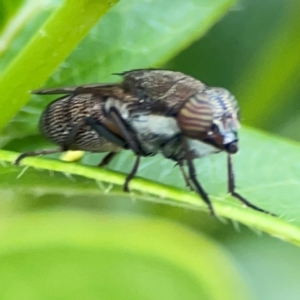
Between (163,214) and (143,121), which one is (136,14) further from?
(163,214)

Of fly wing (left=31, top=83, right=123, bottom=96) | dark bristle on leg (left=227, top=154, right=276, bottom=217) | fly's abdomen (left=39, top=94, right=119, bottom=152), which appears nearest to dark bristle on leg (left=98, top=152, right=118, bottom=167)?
fly's abdomen (left=39, top=94, right=119, bottom=152)

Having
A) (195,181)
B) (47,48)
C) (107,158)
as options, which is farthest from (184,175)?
(47,48)

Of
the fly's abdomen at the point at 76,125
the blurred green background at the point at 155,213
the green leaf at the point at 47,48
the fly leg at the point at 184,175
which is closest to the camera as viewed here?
the green leaf at the point at 47,48

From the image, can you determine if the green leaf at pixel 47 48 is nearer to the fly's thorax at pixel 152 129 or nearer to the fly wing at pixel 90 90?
the fly wing at pixel 90 90

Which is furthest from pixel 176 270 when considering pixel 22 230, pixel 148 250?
pixel 22 230

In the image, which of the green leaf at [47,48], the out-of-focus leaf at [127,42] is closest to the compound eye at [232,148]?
the out-of-focus leaf at [127,42]

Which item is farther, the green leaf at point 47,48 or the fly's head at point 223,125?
the fly's head at point 223,125

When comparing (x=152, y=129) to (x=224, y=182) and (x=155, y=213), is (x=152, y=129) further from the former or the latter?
(x=155, y=213)
